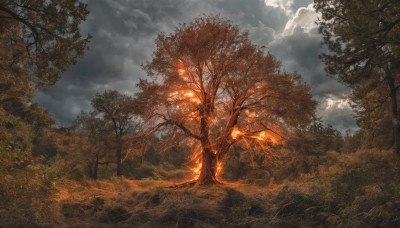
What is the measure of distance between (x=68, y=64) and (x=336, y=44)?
1194cm

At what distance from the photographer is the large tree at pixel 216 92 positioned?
22.4 m

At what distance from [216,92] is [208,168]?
15.1ft

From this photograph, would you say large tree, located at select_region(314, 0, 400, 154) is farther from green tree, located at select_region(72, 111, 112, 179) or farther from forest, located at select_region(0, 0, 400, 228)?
green tree, located at select_region(72, 111, 112, 179)

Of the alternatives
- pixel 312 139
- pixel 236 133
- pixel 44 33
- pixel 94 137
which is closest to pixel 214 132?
pixel 236 133

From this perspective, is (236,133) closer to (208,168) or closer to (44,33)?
(208,168)

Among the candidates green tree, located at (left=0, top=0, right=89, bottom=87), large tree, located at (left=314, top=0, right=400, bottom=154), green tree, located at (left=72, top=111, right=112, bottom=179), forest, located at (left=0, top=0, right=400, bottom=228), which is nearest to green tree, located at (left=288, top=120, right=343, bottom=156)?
forest, located at (left=0, top=0, right=400, bottom=228)

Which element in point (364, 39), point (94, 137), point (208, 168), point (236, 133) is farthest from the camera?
point (94, 137)

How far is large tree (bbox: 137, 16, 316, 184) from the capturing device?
22375 mm

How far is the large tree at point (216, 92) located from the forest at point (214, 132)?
0.06 meters

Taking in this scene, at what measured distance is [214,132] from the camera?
2488 centimetres

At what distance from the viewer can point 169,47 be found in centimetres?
2291

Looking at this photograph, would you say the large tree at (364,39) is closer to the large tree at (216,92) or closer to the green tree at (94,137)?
the large tree at (216,92)

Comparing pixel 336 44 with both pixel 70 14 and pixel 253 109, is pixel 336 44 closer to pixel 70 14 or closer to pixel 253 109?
pixel 253 109

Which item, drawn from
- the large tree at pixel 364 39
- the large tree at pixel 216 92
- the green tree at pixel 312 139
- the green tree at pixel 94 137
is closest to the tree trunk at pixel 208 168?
the large tree at pixel 216 92
